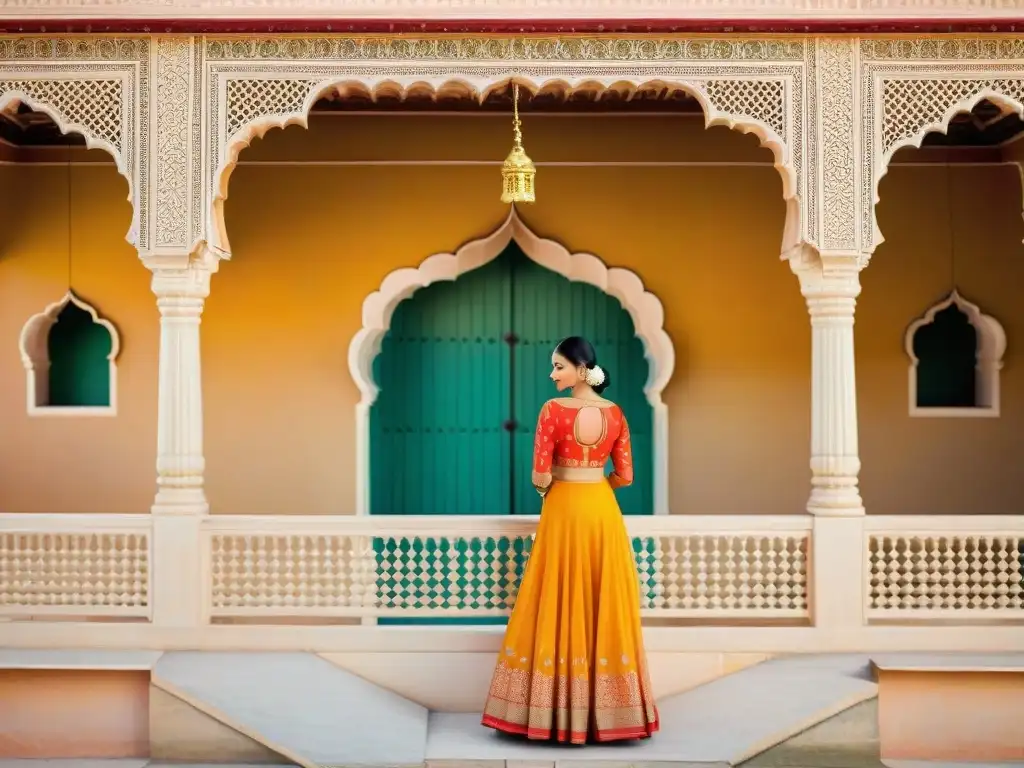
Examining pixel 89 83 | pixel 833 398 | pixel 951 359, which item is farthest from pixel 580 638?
pixel 951 359

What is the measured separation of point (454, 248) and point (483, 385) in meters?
0.95

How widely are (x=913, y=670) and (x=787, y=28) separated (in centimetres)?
328

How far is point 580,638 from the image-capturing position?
6055 millimetres

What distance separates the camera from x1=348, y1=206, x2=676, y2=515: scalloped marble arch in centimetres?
877

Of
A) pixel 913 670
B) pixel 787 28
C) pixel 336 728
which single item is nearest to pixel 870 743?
pixel 913 670

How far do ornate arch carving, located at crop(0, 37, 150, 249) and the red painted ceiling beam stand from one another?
0.12 m

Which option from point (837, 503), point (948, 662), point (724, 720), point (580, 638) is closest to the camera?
point (580, 638)

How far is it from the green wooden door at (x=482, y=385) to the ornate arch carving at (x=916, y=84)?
2.57 m

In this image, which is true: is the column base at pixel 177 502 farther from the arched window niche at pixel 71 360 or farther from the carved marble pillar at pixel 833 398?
the carved marble pillar at pixel 833 398

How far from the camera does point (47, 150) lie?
889cm

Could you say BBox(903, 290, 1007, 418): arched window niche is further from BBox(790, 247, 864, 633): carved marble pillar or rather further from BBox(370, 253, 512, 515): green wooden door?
BBox(370, 253, 512, 515): green wooden door

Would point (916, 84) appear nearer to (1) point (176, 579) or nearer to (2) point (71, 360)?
(1) point (176, 579)

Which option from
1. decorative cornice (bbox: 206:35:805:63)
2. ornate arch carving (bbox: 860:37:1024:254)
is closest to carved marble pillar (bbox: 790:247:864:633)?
ornate arch carving (bbox: 860:37:1024:254)

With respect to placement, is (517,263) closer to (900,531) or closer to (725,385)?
(725,385)
